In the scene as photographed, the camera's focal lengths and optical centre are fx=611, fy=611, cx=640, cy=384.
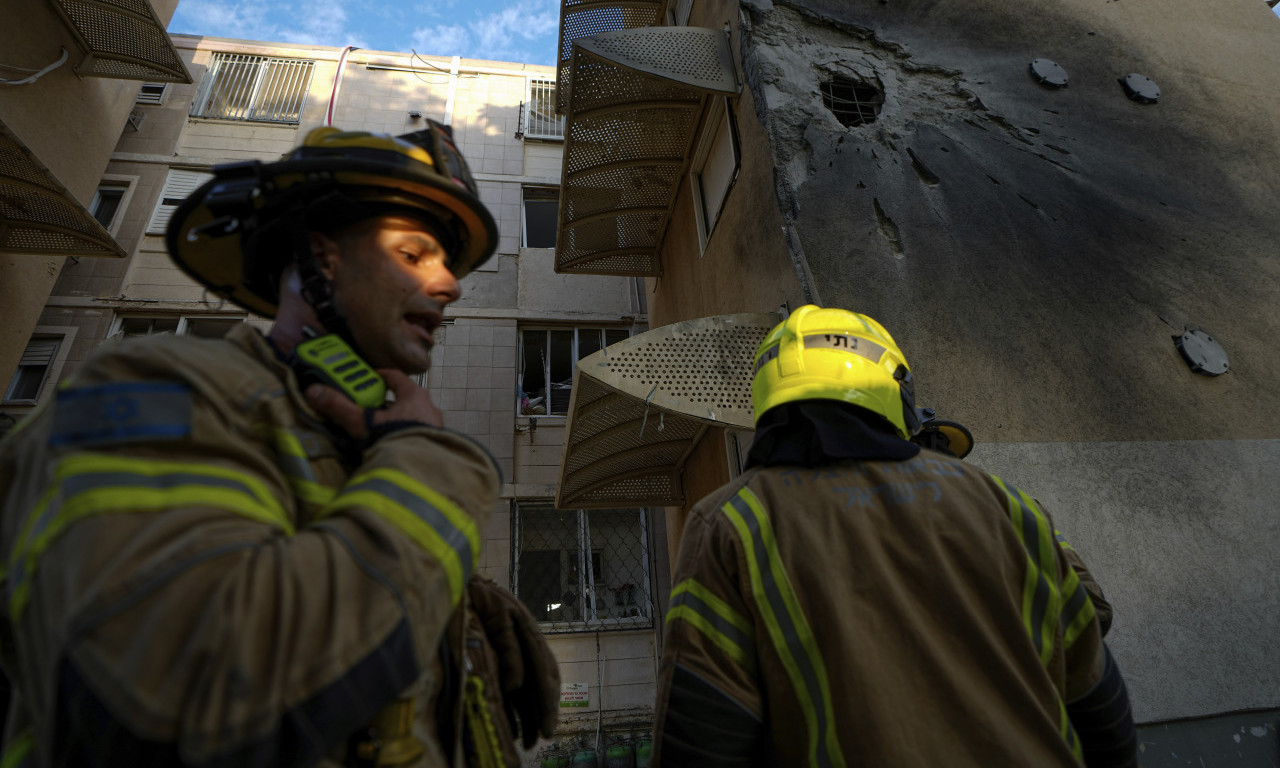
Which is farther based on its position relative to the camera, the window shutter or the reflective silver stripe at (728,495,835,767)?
the window shutter

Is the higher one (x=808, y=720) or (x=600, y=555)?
(x=600, y=555)

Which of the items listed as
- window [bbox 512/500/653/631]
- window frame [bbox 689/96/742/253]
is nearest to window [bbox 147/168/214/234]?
window [bbox 512/500/653/631]

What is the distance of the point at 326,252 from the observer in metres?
1.50

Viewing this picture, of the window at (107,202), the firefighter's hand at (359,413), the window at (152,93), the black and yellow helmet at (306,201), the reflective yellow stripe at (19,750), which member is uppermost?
the window at (152,93)

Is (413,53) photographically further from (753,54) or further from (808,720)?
(808,720)

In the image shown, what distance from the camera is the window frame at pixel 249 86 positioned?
38.7 feet

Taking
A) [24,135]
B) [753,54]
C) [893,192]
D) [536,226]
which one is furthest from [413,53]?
[893,192]

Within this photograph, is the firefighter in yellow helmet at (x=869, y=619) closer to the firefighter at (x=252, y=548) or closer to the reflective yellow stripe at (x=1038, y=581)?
the reflective yellow stripe at (x=1038, y=581)

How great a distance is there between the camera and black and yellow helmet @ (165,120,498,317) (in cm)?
145

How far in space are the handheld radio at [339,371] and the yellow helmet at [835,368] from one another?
1.26 metres

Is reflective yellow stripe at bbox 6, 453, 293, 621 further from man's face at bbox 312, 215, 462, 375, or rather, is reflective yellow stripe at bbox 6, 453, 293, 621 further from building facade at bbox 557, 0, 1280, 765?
building facade at bbox 557, 0, 1280, 765

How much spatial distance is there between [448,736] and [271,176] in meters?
1.33

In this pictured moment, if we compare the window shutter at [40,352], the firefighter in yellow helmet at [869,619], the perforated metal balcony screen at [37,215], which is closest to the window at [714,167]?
the firefighter in yellow helmet at [869,619]

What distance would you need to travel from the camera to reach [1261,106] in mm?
5027
